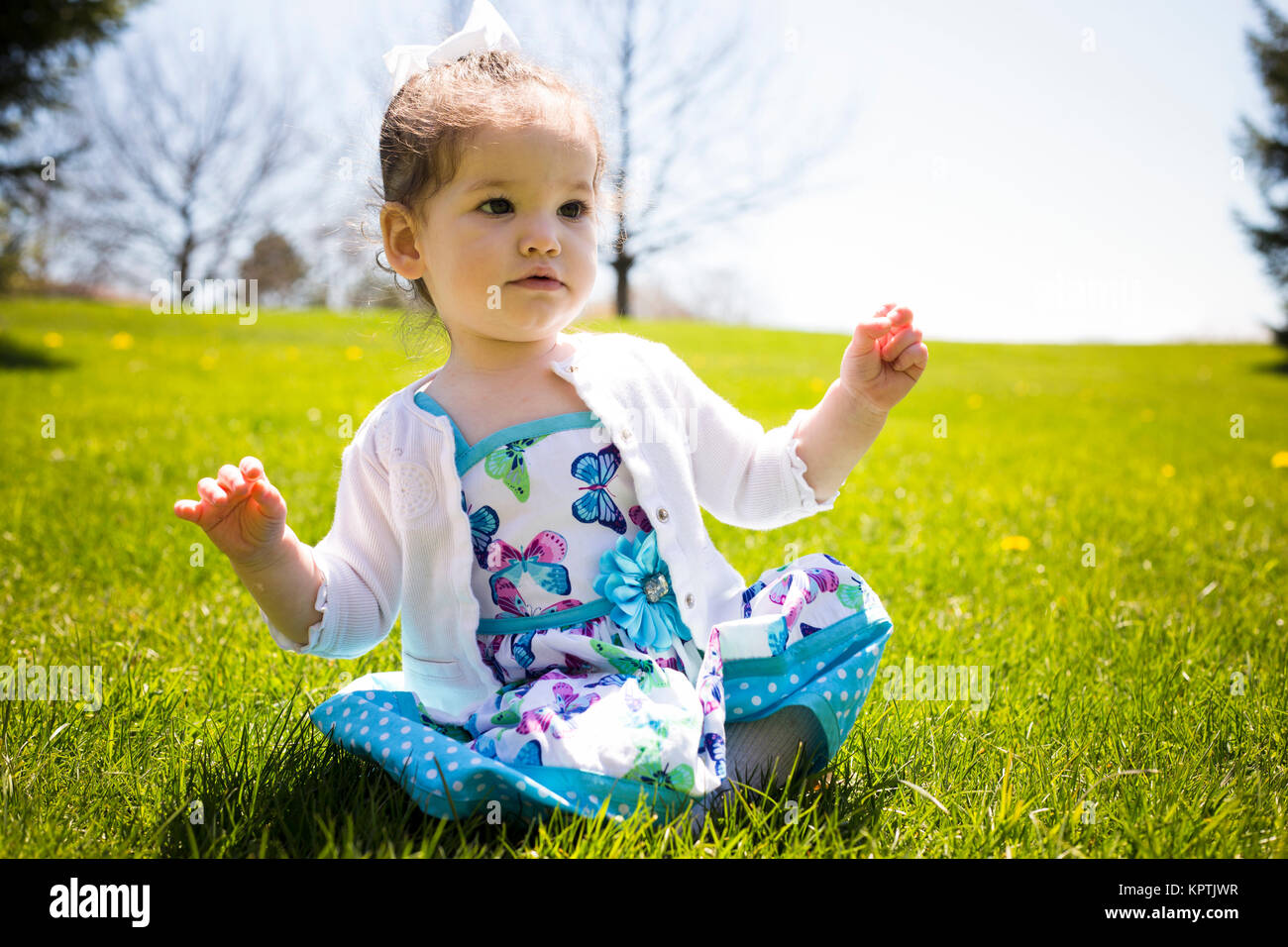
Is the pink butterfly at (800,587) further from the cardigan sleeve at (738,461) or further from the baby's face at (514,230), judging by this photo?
the baby's face at (514,230)

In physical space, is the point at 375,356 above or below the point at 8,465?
above

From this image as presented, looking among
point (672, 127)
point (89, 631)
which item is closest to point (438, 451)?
point (89, 631)

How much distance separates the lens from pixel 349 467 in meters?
2.07

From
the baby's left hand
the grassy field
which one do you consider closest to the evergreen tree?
the grassy field

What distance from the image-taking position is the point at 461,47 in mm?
2088

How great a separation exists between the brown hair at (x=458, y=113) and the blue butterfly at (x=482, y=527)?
2.04 feet

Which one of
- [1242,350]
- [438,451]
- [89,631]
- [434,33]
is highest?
[1242,350]

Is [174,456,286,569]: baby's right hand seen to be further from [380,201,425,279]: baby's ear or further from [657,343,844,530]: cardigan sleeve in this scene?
[657,343,844,530]: cardigan sleeve

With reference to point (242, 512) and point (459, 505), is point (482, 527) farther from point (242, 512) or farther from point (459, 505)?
point (242, 512)

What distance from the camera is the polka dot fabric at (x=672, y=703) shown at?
1.62 meters

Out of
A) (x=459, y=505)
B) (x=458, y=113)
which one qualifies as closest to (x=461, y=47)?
(x=458, y=113)

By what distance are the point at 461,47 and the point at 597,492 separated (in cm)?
97
